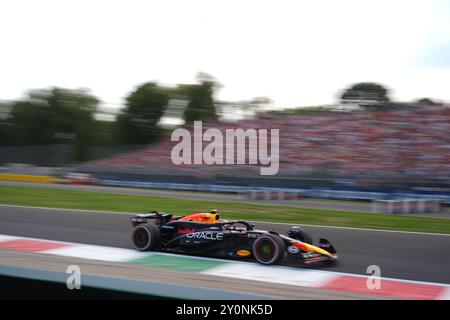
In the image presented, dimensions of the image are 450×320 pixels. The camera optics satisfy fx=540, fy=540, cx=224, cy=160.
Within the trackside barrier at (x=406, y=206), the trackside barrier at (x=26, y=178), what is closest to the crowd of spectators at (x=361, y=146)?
the trackside barrier at (x=406, y=206)

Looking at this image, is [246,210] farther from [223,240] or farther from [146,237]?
[223,240]

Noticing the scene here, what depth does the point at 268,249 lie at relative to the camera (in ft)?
22.4

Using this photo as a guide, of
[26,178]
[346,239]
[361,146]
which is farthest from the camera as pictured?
[26,178]

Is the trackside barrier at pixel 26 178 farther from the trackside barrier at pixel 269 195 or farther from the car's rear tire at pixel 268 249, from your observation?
the car's rear tire at pixel 268 249

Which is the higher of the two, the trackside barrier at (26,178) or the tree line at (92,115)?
the tree line at (92,115)

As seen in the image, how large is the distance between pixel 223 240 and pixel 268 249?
2.35 ft

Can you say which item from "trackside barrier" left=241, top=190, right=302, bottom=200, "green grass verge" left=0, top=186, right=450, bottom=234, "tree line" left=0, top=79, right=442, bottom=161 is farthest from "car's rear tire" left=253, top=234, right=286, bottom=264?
"tree line" left=0, top=79, right=442, bottom=161

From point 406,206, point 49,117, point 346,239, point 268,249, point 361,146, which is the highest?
point 49,117

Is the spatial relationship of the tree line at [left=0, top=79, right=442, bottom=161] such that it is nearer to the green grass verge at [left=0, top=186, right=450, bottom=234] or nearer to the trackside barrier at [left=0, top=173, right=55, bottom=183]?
the trackside barrier at [left=0, top=173, right=55, bottom=183]

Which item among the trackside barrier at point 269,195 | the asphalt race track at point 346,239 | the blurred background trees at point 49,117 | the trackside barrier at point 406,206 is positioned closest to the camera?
the asphalt race track at point 346,239

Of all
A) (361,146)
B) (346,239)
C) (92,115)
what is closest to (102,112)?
(92,115)

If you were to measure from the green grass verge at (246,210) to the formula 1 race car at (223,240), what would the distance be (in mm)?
4811

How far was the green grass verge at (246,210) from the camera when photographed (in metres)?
12.1

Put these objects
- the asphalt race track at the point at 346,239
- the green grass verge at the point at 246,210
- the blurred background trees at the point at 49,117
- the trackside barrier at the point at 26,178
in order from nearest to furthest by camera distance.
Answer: the asphalt race track at the point at 346,239 → the green grass verge at the point at 246,210 → the trackside barrier at the point at 26,178 → the blurred background trees at the point at 49,117
